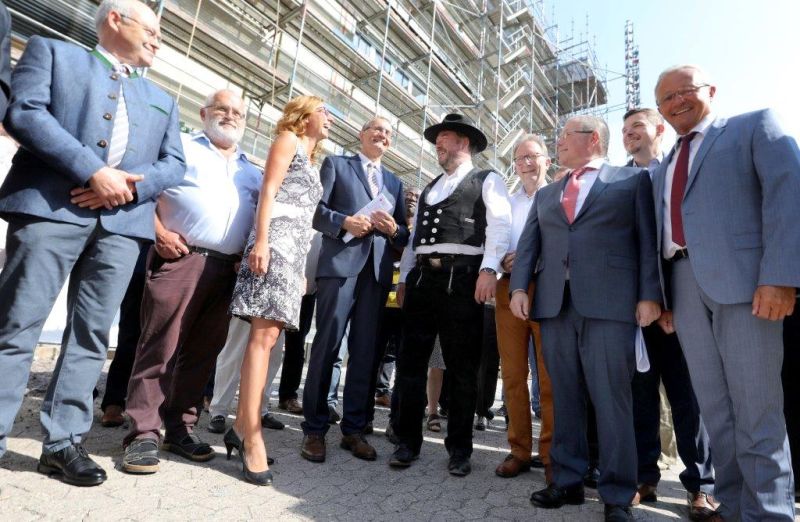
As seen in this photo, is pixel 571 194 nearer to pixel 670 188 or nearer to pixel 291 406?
pixel 670 188

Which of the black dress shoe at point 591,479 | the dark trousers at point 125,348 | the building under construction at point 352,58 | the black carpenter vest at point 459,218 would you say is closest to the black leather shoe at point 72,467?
the dark trousers at point 125,348

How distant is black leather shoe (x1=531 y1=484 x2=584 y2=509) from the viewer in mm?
1969

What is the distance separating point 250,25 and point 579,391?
9919 mm

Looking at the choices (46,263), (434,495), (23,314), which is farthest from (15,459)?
(434,495)

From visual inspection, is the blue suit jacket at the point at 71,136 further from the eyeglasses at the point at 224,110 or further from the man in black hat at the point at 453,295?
the man in black hat at the point at 453,295

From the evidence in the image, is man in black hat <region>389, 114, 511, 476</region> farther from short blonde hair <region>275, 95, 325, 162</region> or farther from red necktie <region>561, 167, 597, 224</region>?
short blonde hair <region>275, 95, 325, 162</region>

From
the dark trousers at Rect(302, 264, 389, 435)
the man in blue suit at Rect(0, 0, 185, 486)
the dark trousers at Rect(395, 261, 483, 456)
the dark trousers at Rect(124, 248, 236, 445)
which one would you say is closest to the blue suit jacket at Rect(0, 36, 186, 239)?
the man in blue suit at Rect(0, 0, 185, 486)

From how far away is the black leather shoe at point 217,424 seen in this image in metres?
2.76

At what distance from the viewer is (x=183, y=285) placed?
219cm

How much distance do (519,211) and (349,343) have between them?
1.39m

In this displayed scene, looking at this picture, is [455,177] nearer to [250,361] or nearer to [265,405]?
[250,361]

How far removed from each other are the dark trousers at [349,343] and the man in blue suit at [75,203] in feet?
Answer: 3.04

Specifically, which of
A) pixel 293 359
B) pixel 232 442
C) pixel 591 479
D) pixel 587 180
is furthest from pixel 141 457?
pixel 587 180

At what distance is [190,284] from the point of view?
87.0 inches
